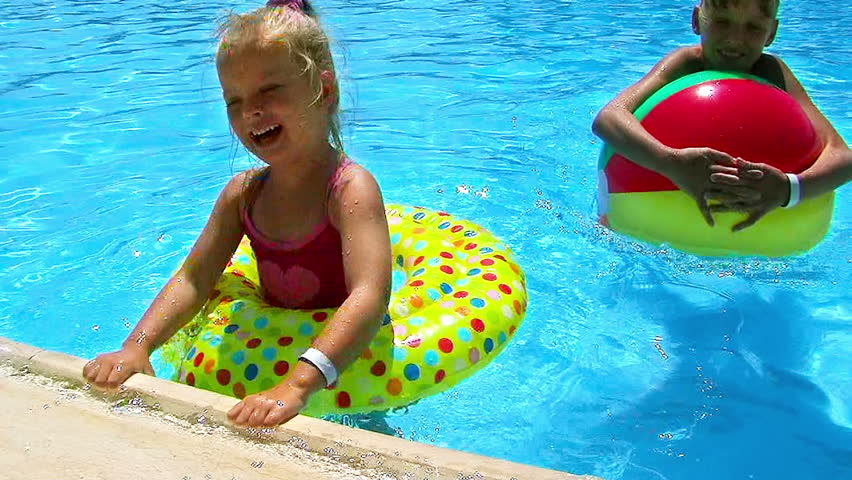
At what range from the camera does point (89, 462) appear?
76.6 inches

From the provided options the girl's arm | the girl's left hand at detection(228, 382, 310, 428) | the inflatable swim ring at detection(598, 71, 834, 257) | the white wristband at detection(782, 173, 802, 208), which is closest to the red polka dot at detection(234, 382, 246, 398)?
the girl's arm

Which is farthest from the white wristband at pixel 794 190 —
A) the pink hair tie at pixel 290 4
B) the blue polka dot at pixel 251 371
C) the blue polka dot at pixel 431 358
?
the blue polka dot at pixel 251 371

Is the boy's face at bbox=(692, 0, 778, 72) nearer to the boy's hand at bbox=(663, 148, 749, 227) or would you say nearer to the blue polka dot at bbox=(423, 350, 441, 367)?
the boy's hand at bbox=(663, 148, 749, 227)

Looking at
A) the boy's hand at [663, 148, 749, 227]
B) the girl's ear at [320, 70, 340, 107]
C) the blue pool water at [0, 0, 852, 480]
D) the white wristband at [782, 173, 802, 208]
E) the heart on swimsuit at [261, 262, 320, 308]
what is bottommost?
the blue pool water at [0, 0, 852, 480]

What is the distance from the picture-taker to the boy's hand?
10.1ft

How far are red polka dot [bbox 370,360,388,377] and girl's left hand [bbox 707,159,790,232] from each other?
130cm

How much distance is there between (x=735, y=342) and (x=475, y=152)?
2773 mm

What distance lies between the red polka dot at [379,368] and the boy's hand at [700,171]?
4.16ft

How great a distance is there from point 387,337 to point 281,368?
339mm

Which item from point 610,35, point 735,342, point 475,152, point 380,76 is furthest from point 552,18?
point 735,342

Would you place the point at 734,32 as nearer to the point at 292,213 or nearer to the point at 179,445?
the point at 292,213

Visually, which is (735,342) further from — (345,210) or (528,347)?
(345,210)

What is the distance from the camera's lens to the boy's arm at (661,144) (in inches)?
122

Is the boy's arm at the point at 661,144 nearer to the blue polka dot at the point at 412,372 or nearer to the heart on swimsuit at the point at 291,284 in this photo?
the blue polka dot at the point at 412,372
